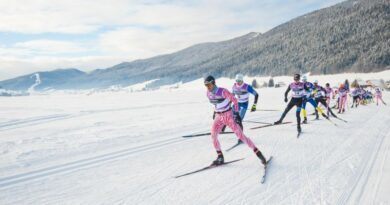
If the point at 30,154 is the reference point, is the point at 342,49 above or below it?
above

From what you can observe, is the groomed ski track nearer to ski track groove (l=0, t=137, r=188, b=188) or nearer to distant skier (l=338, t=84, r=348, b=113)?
ski track groove (l=0, t=137, r=188, b=188)

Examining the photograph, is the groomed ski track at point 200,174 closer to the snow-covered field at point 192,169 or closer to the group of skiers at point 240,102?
the snow-covered field at point 192,169

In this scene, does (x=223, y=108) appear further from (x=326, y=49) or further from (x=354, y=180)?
(x=326, y=49)

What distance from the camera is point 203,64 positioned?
596 feet

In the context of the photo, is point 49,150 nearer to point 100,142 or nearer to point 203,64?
point 100,142

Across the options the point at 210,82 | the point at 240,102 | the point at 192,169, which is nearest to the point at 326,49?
the point at 240,102

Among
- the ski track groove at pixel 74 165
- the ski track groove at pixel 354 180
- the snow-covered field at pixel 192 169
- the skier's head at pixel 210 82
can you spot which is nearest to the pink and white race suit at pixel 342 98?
the snow-covered field at pixel 192 169

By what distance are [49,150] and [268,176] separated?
21.2ft

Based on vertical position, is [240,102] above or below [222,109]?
below

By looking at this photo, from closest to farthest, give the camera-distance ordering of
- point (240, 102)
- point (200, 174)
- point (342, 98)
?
point (200, 174)
point (240, 102)
point (342, 98)

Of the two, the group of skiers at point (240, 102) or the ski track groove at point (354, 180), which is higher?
the group of skiers at point (240, 102)

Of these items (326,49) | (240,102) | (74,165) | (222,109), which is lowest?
(74,165)

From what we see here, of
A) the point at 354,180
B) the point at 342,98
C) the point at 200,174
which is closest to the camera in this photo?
the point at 354,180

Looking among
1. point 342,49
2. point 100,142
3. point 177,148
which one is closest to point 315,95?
point 177,148
